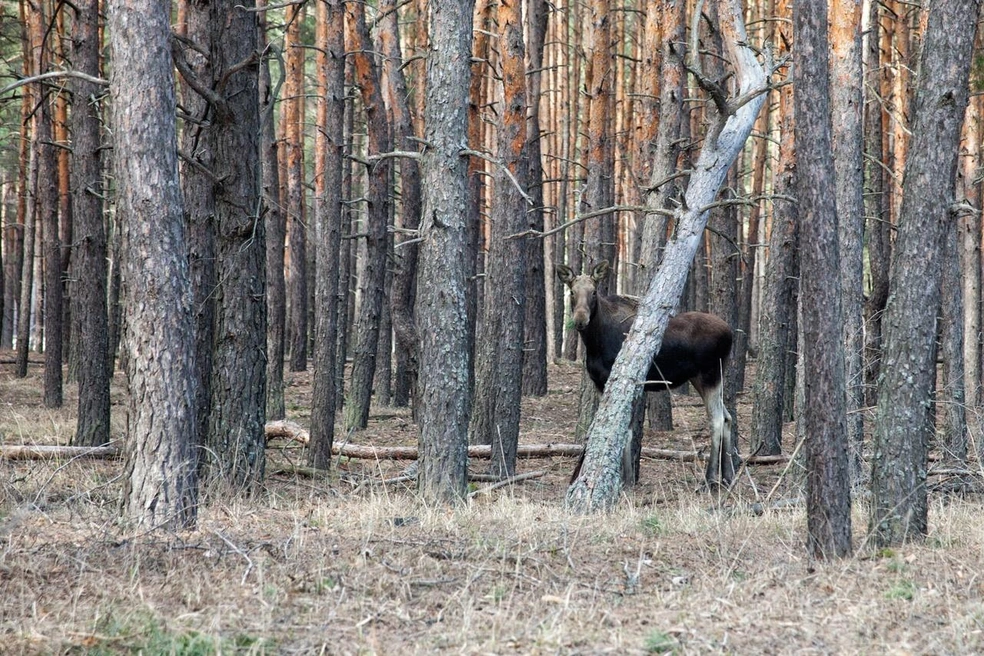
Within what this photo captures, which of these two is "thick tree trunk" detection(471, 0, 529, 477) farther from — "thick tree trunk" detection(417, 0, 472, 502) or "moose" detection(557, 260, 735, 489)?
"thick tree trunk" detection(417, 0, 472, 502)

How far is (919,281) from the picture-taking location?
7137mm

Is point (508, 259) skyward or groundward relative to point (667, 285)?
skyward

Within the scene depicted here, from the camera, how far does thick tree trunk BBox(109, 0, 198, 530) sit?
7.01 meters

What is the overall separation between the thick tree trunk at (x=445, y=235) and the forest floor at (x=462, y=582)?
3.30 feet

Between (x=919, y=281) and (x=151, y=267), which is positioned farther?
(x=919, y=281)

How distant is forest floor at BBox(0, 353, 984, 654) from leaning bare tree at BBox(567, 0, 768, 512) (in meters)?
0.55

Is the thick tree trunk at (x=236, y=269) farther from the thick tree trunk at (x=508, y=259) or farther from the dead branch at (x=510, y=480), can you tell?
the thick tree trunk at (x=508, y=259)

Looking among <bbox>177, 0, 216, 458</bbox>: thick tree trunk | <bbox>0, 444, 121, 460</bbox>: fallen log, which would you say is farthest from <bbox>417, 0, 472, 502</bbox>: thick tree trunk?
<bbox>0, 444, 121, 460</bbox>: fallen log

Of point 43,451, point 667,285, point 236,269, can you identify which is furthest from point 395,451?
point 667,285

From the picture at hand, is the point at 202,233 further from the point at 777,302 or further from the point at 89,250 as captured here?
the point at 777,302

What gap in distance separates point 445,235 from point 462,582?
3829 millimetres

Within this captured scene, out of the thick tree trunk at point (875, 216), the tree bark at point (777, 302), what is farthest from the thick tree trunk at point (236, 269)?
the thick tree trunk at point (875, 216)

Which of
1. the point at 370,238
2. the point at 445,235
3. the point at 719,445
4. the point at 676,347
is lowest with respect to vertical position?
the point at 719,445

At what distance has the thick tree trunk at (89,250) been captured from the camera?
12289mm
